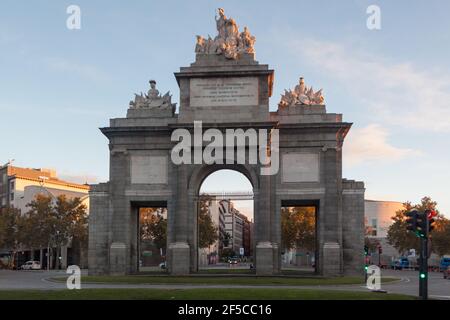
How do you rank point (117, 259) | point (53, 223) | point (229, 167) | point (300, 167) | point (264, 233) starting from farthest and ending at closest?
point (53, 223), point (229, 167), point (300, 167), point (117, 259), point (264, 233)

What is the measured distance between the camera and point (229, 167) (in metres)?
59.9

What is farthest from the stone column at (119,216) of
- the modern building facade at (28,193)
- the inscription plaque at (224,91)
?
the modern building facade at (28,193)

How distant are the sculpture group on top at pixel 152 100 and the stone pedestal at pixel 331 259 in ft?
62.0

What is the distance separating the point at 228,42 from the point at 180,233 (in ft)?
58.0

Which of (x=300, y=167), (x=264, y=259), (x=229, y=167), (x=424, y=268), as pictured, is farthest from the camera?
(x=229, y=167)

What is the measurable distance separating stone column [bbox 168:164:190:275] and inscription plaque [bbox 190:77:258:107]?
246 inches

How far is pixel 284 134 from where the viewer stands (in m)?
58.5

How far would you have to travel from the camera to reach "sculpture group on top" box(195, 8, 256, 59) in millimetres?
59406

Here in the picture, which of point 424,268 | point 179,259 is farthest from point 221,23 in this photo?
point 424,268

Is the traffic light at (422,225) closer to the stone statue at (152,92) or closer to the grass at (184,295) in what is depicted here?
the grass at (184,295)

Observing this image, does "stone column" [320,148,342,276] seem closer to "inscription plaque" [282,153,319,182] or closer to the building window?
"inscription plaque" [282,153,319,182]

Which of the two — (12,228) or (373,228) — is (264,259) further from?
(373,228)

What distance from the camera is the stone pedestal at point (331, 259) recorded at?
5647 cm

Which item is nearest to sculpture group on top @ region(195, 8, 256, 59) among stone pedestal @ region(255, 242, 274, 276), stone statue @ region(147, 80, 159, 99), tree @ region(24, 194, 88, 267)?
stone statue @ region(147, 80, 159, 99)
